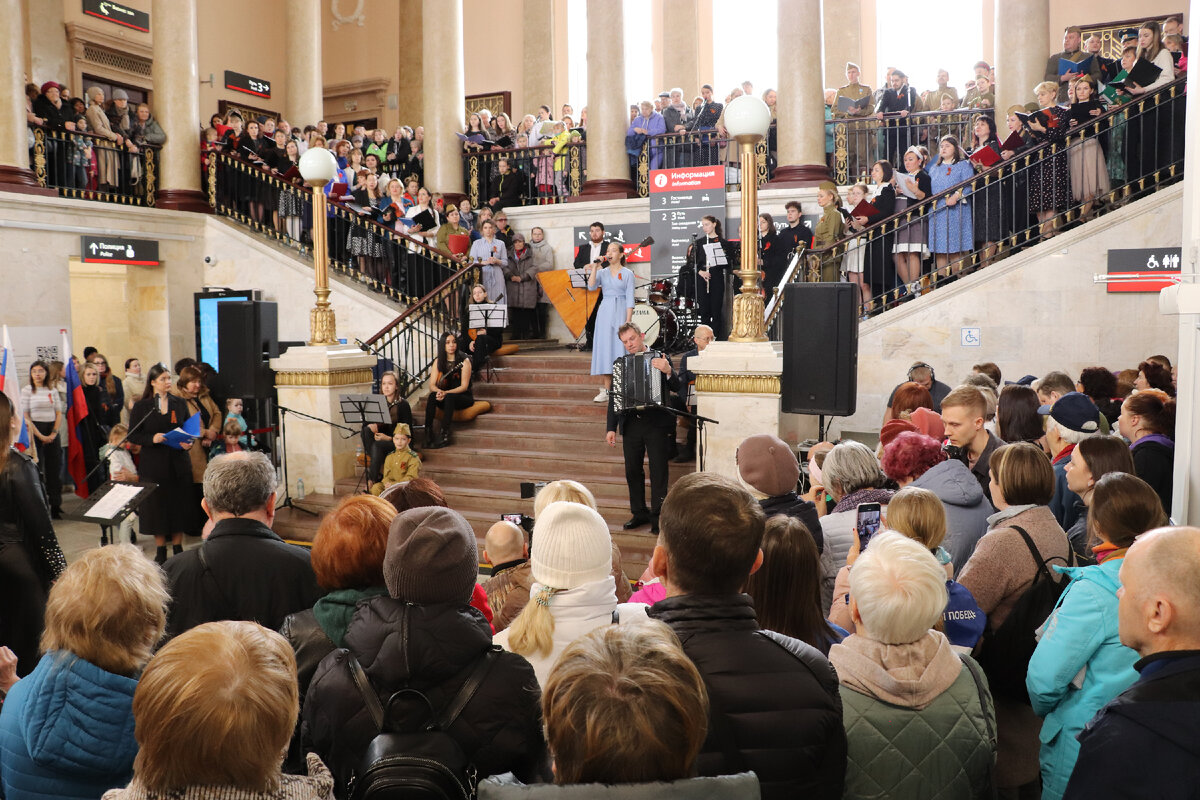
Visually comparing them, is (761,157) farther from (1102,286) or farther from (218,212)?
(218,212)

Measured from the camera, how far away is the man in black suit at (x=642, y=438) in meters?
8.22

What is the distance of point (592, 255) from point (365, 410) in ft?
15.4

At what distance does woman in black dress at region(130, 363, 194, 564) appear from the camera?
853 cm

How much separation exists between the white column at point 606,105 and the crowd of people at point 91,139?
659 centimetres

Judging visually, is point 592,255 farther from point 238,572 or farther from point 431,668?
point 431,668

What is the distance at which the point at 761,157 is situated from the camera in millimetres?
14484

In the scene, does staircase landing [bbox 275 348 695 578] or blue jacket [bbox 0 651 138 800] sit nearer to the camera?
blue jacket [bbox 0 651 138 800]

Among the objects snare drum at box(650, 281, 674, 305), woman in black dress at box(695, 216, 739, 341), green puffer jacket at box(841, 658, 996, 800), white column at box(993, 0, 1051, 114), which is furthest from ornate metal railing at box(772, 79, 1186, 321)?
green puffer jacket at box(841, 658, 996, 800)

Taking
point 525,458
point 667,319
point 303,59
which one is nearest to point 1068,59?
point 667,319

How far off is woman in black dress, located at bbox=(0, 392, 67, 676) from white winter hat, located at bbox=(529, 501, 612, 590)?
7.20ft

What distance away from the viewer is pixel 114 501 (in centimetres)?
634

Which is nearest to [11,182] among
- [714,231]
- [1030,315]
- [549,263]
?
[549,263]

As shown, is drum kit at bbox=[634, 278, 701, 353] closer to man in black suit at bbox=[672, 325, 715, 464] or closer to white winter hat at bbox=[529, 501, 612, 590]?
man in black suit at bbox=[672, 325, 715, 464]

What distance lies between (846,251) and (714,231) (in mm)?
1895
